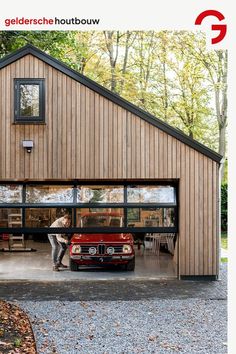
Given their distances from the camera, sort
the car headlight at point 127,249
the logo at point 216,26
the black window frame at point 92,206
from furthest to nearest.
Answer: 1. the car headlight at point 127,249
2. the black window frame at point 92,206
3. the logo at point 216,26

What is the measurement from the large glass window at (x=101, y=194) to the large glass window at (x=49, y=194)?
0.92 feet

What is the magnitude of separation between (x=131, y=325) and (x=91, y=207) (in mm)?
4258

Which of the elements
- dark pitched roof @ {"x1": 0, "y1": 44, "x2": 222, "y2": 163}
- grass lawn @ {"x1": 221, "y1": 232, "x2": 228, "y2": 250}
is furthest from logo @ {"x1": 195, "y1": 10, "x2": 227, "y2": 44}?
grass lawn @ {"x1": 221, "y1": 232, "x2": 228, "y2": 250}

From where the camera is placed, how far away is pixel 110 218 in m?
11.3

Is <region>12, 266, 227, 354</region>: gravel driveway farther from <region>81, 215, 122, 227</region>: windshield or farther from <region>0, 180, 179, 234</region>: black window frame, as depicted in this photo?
<region>81, 215, 122, 227</region>: windshield

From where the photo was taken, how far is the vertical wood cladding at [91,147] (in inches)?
435

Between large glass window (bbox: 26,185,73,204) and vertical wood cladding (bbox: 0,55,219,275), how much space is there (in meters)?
0.37

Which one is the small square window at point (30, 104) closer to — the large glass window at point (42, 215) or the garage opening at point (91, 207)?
the garage opening at point (91, 207)

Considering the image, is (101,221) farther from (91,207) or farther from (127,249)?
(127,249)

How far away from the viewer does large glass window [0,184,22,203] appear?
36.9 ft

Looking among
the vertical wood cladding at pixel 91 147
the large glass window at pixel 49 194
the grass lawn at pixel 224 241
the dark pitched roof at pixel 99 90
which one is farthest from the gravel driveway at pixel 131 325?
the grass lawn at pixel 224 241

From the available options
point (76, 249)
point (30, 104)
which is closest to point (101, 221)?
point (76, 249)
